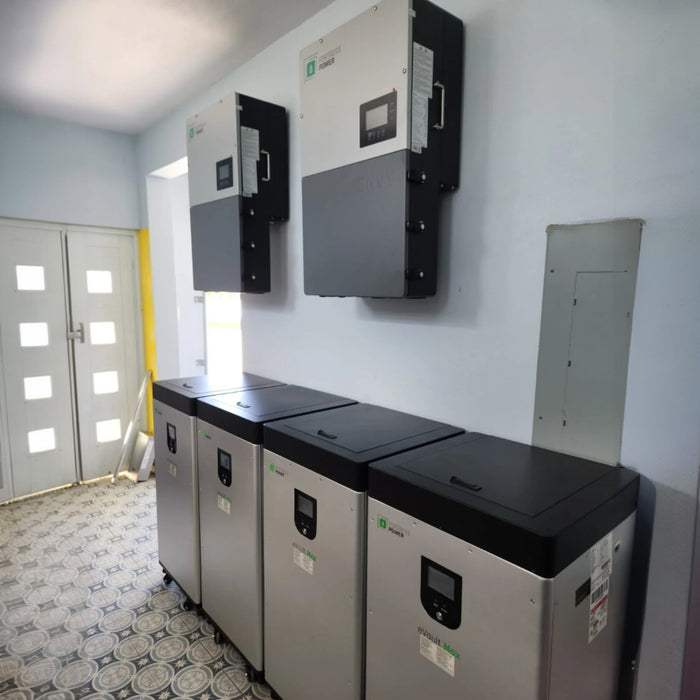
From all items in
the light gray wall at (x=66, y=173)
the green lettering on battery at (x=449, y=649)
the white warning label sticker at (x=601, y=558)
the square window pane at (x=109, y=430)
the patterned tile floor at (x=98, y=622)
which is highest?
the light gray wall at (x=66, y=173)

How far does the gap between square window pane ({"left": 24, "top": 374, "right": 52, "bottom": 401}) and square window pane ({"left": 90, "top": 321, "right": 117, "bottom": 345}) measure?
1.35ft

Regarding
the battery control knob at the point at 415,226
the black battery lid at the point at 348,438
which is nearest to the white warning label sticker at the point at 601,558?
the black battery lid at the point at 348,438

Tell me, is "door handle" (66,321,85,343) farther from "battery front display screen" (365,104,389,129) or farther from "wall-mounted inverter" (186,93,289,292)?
"battery front display screen" (365,104,389,129)

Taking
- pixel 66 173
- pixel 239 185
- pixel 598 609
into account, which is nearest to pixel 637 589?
pixel 598 609

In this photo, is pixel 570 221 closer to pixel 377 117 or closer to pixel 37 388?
pixel 377 117

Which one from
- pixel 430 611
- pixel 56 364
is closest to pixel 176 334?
pixel 56 364

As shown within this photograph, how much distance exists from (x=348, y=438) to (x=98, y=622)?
1.60m

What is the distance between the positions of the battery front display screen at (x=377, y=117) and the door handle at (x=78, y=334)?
291 centimetres

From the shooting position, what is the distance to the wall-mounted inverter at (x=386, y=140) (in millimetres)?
1410

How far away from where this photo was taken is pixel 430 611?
3.52ft

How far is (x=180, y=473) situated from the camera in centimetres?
209

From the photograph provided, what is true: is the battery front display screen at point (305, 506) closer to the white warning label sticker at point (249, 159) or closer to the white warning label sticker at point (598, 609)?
the white warning label sticker at point (598, 609)

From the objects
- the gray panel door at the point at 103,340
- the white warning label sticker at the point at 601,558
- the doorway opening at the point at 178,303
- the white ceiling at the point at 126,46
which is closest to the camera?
the white warning label sticker at the point at 601,558

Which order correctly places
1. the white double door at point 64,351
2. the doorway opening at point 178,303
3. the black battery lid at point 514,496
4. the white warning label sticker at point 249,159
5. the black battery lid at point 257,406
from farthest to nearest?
the doorway opening at point 178,303
the white double door at point 64,351
the white warning label sticker at point 249,159
the black battery lid at point 257,406
the black battery lid at point 514,496
